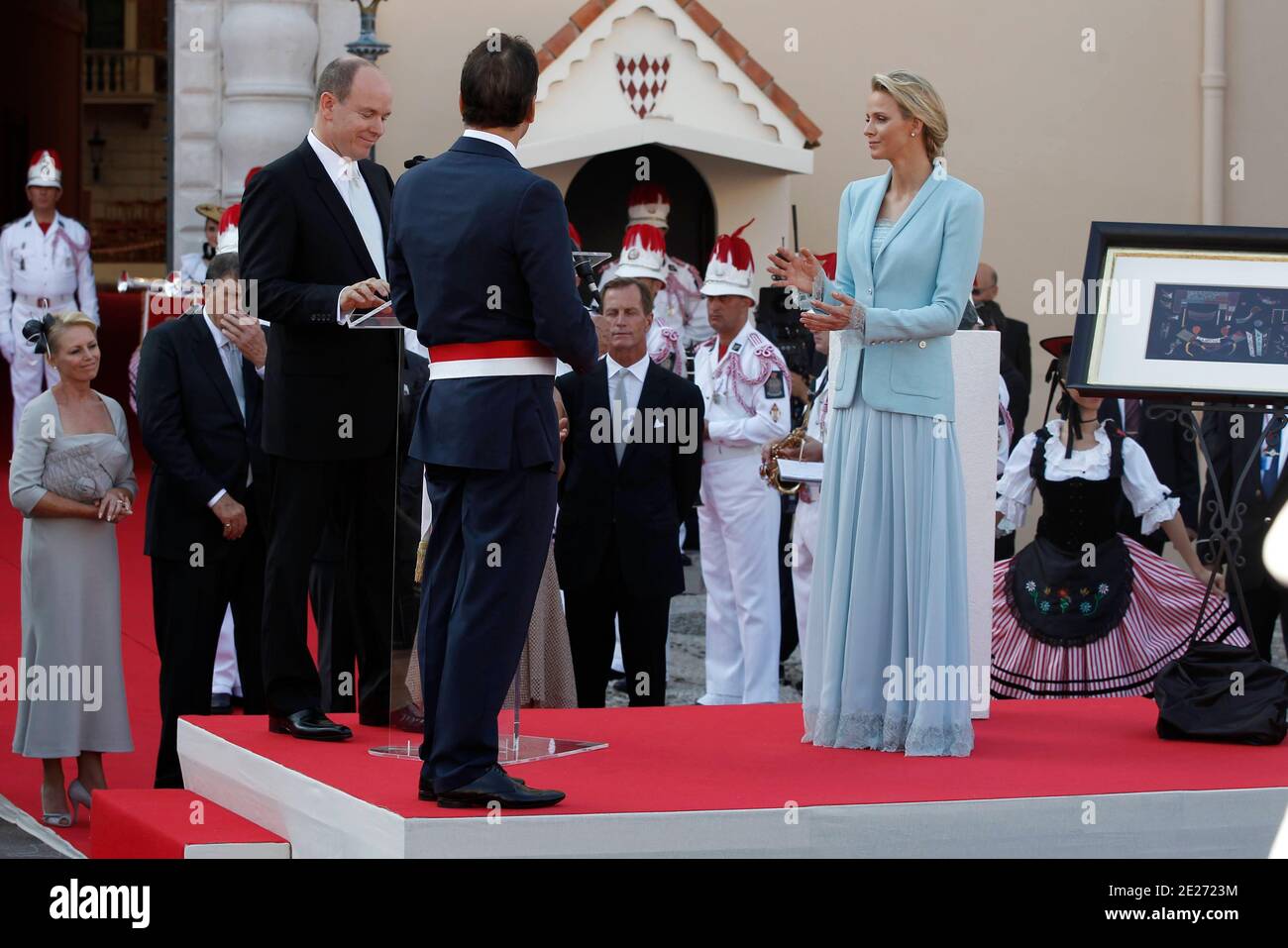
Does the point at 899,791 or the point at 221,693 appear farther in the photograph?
the point at 221,693

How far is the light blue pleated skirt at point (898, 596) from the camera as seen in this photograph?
211 inches

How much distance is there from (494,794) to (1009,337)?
6.28 metres

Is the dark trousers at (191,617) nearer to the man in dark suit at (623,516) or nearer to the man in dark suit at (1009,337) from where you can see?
the man in dark suit at (623,516)

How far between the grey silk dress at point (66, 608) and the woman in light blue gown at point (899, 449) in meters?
2.47

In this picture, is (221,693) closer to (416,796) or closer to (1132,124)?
(416,796)

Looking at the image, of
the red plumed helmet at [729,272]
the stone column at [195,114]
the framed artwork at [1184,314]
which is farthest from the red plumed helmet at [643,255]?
the framed artwork at [1184,314]

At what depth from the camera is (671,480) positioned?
7410mm

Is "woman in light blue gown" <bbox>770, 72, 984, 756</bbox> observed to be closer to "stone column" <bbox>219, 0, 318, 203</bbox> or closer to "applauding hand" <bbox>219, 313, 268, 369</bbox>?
"applauding hand" <bbox>219, 313, 268, 369</bbox>

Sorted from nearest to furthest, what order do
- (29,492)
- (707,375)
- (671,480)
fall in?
(29,492) → (671,480) → (707,375)

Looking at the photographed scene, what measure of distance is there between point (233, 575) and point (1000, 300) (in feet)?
24.2

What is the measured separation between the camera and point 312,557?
209 inches

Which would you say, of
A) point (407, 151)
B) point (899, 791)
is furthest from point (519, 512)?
point (407, 151)

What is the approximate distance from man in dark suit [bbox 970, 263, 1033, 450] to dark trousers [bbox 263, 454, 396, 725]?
438 cm

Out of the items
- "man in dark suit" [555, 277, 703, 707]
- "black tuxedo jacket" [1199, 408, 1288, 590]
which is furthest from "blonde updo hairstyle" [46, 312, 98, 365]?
"black tuxedo jacket" [1199, 408, 1288, 590]
